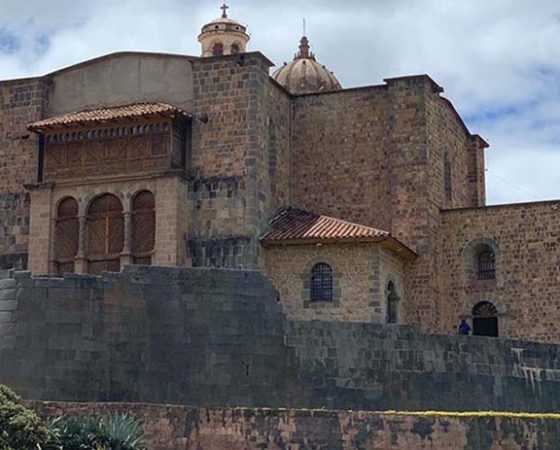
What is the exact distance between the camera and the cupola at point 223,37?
48562 millimetres

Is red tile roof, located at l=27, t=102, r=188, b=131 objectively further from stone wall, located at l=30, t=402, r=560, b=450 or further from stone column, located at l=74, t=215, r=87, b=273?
stone wall, located at l=30, t=402, r=560, b=450

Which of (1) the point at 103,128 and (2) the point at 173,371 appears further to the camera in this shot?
(1) the point at 103,128

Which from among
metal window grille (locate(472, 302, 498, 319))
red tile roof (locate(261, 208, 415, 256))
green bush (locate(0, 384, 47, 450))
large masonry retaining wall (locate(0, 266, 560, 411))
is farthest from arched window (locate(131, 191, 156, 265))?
green bush (locate(0, 384, 47, 450))

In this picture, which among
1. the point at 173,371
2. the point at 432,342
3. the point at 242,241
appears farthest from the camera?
the point at 242,241

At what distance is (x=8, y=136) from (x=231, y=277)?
1386 cm

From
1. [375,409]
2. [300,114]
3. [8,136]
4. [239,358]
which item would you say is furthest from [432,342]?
[8,136]

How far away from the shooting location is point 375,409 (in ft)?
88.8

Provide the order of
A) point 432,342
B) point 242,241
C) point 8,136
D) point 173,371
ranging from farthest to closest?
point 8,136, point 242,241, point 432,342, point 173,371

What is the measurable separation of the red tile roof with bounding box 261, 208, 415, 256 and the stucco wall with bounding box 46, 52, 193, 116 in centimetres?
450

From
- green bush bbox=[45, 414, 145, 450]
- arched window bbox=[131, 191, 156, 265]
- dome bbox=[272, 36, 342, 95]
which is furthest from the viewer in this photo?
dome bbox=[272, 36, 342, 95]

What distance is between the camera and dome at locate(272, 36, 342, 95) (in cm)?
4619

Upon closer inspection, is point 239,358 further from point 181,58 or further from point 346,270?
point 181,58

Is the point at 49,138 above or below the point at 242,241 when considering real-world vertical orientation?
above

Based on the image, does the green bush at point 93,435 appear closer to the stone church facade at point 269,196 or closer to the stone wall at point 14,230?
the stone church facade at point 269,196
